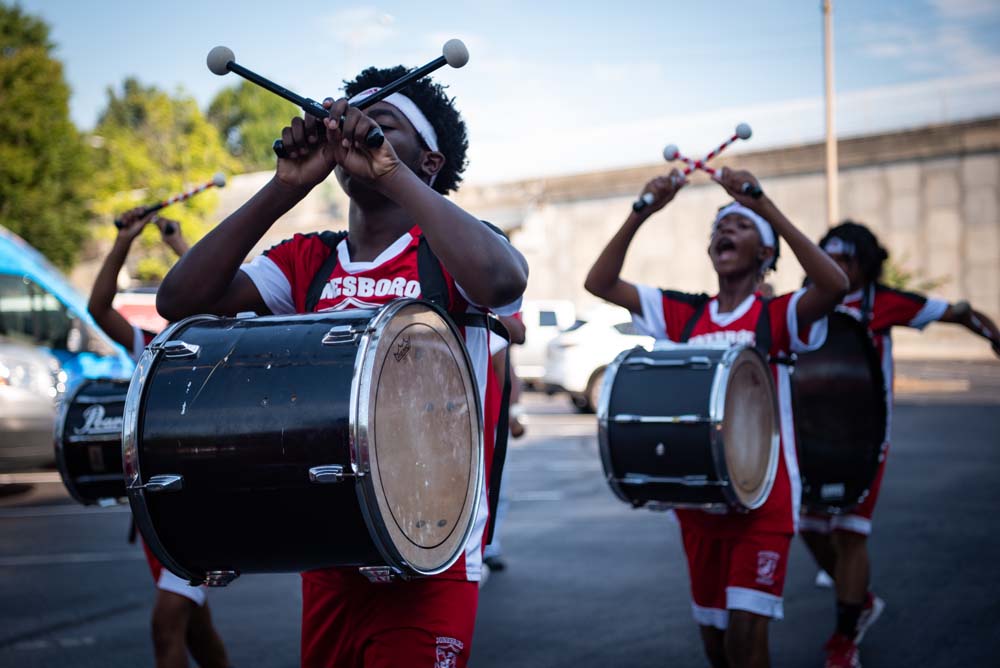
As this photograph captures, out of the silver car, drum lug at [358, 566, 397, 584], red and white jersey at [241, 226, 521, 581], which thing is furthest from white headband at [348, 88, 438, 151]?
the silver car

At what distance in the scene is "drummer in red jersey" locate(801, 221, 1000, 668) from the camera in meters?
5.78

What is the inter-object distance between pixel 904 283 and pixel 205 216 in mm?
19967

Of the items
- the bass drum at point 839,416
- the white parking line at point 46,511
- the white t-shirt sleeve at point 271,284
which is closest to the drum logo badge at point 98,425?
the white t-shirt sleeve at point 271,284

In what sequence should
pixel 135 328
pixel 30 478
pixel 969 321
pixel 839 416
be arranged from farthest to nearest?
pixel 30 478
pixel 969 321
pixel 839 416
pixel 135 328

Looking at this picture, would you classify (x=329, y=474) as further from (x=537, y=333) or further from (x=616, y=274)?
(x=537, y=333)

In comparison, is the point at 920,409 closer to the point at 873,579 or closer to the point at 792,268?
the point at 873,579

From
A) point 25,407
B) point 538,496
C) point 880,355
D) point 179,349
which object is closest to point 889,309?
point 880,355

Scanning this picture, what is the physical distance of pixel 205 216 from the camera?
35906 mm

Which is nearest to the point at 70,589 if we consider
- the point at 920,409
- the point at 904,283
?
the point at 920,409

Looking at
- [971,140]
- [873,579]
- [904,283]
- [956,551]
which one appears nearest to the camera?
[873,579]

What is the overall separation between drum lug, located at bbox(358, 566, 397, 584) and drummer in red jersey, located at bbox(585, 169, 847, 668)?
7.21 ft

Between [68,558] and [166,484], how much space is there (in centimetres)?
691

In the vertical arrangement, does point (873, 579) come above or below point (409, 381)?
below

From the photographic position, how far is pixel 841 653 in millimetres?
5621
